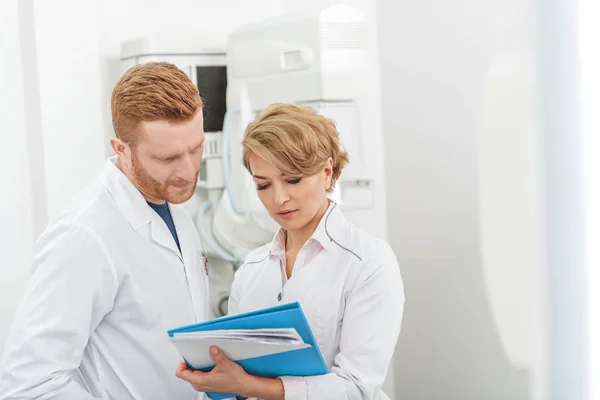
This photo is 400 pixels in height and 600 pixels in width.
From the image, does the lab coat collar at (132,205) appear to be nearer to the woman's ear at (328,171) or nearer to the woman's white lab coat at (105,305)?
the woman's white lab coat at (105,305)

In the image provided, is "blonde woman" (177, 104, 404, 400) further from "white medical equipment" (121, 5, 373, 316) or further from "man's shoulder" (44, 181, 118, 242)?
"white medical equipment" (121, 5, 373, 316)

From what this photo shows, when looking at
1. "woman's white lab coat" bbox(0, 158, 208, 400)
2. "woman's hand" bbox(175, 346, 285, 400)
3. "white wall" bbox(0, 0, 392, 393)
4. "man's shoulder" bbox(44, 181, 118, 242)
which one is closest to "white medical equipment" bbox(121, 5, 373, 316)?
"white wall" bbox(0, 0, 392, 393)

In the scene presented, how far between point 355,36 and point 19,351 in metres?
1.38

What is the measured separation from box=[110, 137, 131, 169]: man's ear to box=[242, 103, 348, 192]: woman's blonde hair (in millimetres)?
222

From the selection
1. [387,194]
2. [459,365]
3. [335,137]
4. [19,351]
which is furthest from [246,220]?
[19,351]

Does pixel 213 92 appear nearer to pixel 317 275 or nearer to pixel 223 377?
pixel 317 275

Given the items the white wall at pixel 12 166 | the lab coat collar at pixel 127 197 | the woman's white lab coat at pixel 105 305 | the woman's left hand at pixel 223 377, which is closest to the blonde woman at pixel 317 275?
the woman's left hand at pixel 223 377

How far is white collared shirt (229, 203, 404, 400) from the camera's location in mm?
1363

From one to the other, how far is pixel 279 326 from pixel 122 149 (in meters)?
0.49

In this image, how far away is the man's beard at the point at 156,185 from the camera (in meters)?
1.44

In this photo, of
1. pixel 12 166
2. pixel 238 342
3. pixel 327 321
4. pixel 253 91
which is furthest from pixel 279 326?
pixel 12 166

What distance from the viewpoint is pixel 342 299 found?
1435 millimetres

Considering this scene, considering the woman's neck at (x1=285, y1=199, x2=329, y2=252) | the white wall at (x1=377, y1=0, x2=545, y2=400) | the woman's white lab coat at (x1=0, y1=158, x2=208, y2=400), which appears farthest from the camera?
the white wall at (x1=377, y1=0, x2=545, y2=400)

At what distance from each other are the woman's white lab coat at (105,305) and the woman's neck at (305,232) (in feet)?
0.69
